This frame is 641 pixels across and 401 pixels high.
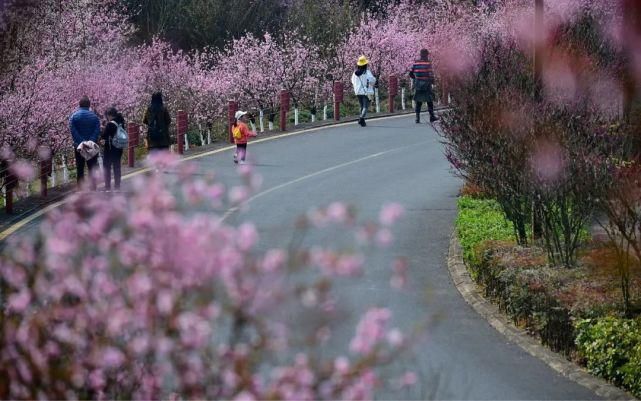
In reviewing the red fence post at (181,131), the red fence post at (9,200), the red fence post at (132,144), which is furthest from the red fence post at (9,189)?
the red fence post at (181,131)

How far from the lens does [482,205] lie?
20.7 m

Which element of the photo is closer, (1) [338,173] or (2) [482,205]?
(2) [482,205]

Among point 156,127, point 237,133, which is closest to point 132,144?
point 237,133

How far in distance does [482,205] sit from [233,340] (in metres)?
15.7

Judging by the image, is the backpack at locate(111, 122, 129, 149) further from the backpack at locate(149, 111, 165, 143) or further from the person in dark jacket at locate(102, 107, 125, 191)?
the backpack at locate(149, 111, 165, 143)

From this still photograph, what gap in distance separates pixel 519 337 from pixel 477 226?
4684 mm

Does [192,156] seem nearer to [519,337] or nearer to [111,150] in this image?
[111,150]

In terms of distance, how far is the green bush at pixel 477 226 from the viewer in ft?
57.0

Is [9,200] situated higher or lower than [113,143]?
lower

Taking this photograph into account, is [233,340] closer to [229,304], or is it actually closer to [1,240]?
[229,304]

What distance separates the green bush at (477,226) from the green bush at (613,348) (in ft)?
12.3

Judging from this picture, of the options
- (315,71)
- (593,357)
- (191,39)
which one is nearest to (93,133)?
(593,357)

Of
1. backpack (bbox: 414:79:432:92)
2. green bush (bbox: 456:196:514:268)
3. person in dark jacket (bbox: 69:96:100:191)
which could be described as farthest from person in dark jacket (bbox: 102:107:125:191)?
backpack (bbox: 414:79:432:92)

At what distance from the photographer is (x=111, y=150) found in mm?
22422
